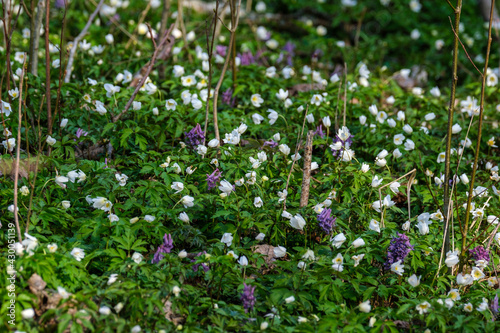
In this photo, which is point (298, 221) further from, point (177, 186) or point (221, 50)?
point (221, 50)

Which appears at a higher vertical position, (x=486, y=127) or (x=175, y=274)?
(x=486, y=127)

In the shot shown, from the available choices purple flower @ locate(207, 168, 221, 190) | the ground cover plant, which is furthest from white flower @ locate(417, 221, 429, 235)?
purple flower @ locate(207, 168, 221, 190)

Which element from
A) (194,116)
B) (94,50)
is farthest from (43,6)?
(194,116)

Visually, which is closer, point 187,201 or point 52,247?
point 52,247

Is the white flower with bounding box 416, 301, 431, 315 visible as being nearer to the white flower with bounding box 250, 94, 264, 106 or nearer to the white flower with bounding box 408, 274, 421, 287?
the white flower with bounding box 408, 274, 421, 287

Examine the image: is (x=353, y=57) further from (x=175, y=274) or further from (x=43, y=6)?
(x=175, y=274)

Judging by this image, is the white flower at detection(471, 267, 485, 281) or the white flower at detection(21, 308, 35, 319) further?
the white flower at detection(471, 267, 485, 281)

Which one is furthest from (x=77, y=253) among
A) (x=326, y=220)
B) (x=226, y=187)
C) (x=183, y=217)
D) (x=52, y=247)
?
(x=326, y=220)
